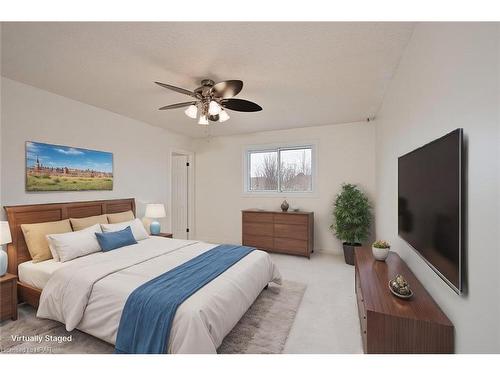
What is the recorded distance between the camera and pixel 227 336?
6.39ft

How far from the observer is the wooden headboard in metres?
2.43

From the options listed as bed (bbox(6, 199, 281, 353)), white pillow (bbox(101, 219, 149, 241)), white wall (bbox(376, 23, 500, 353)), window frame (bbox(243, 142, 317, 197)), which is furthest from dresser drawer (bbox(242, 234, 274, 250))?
white wall (bbox(376, 23, 500, 353))

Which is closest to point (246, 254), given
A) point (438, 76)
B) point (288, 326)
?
point (288, 326)

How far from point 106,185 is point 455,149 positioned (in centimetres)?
405

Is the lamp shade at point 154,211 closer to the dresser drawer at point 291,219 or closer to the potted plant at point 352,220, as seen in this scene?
the dresser drawer at point 291,219

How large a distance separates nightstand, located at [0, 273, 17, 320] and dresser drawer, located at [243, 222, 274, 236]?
3.29 meters

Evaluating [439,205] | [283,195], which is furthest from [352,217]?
[439,205]

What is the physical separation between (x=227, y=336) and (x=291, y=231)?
2.49 metres

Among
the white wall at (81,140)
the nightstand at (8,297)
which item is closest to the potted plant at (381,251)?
the nightstand at (8,297)

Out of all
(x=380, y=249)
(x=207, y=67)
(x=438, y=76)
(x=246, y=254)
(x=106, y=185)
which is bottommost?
(x=246, y=254)

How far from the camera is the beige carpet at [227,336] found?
1.77 m

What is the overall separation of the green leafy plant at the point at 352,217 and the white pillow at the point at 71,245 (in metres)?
3.60
